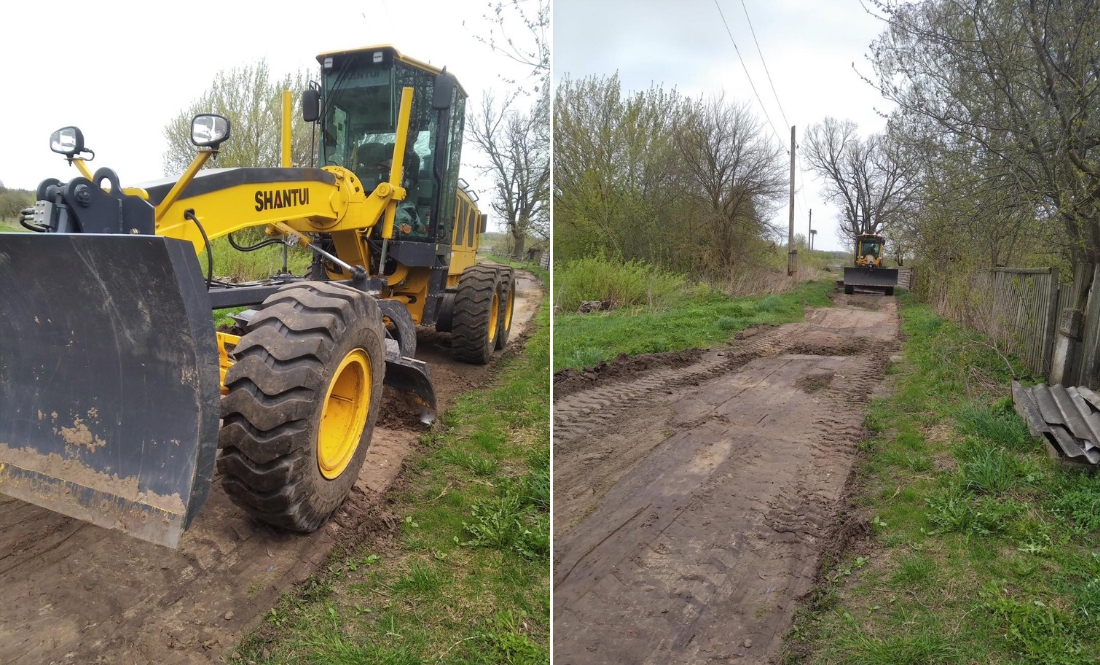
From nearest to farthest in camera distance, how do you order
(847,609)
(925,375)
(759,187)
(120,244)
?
(120,244) → (847,609) → (925,375) → (759,187)

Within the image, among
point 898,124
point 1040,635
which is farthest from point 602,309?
point 1040,635

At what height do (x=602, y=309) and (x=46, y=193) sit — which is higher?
(x=46, y=193)

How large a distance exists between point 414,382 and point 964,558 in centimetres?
347

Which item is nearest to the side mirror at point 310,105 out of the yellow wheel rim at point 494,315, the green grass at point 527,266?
the yellow wheel rim at point 494,315

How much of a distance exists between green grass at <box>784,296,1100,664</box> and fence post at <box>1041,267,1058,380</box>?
180 cm

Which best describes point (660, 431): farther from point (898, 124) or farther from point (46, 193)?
point (898, 124)

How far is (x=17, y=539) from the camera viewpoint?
9.77 ft

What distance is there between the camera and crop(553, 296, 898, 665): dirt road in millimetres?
2844

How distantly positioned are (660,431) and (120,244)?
4057mm

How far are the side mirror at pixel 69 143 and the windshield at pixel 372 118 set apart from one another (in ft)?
9.97

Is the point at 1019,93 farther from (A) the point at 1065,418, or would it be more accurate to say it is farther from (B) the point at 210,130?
(B) the point at 210,130

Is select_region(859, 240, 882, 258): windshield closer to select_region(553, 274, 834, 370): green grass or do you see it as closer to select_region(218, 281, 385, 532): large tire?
select_region(553, 274, 834, 370): green grass

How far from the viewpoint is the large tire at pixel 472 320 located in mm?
7113

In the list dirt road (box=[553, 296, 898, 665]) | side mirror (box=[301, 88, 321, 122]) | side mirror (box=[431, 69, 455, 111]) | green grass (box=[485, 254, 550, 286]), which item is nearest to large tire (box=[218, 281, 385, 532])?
dirt road (box=[553, 296, 898, 665])
